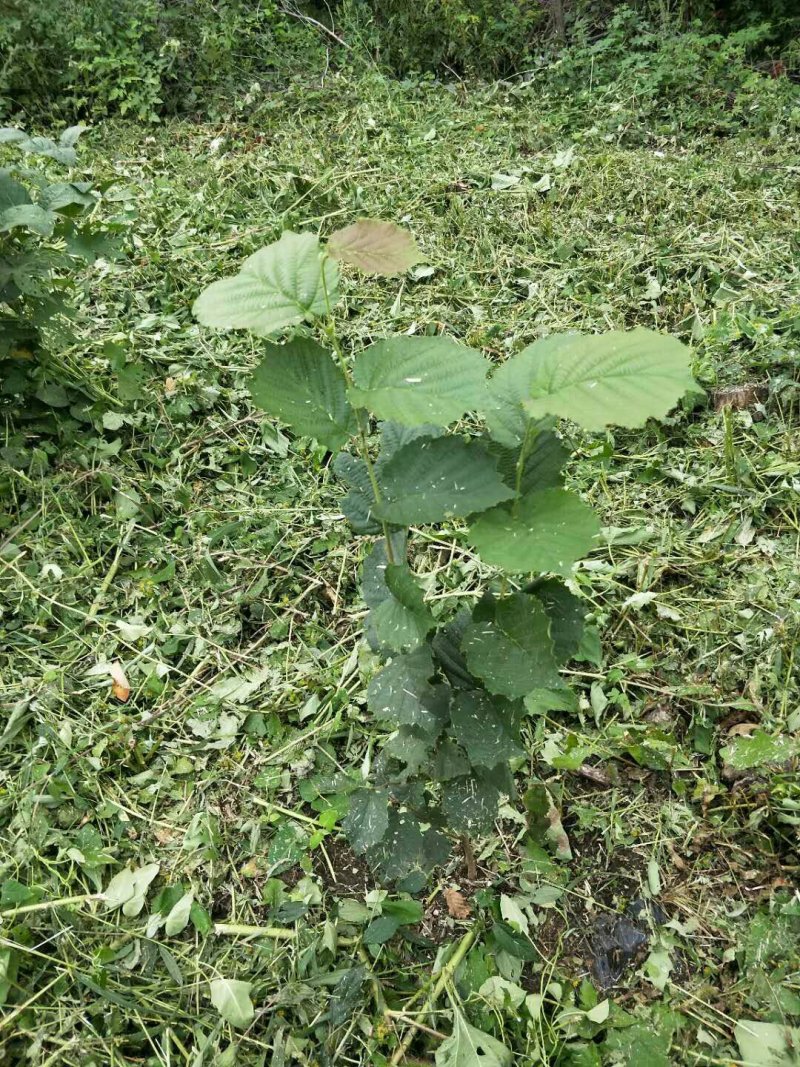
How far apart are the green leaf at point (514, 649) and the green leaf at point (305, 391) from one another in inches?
12.6

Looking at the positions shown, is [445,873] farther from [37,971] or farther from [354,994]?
[37,971]

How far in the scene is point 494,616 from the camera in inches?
40.7

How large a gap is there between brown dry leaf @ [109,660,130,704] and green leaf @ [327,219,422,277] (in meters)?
1.36

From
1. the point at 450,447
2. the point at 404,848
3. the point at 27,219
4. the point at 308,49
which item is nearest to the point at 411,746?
the point at 404,848

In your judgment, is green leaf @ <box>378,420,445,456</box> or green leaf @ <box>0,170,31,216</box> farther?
green leaf @ <box>0,170,31,216</box>

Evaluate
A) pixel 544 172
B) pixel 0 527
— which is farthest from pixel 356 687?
pixel 544 172

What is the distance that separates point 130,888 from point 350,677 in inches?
25.6

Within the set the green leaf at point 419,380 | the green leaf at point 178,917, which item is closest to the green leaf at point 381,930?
the green leaf at point 178,917

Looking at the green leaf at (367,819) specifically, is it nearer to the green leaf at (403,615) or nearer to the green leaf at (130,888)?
the green leaf at (403,615)

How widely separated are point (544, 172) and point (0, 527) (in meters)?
2.78

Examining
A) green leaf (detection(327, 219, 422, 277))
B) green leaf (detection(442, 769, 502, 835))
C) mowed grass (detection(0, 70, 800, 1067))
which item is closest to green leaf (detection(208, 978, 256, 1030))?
mowed grass (detection(0, 70, 800, 1067))

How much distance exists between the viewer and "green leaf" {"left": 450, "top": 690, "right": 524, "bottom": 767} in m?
1.06

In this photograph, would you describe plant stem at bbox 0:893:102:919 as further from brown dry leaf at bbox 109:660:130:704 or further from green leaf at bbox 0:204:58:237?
green leaf at bbox 0:204:58:237

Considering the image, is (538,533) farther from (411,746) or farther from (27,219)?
(27,219)
